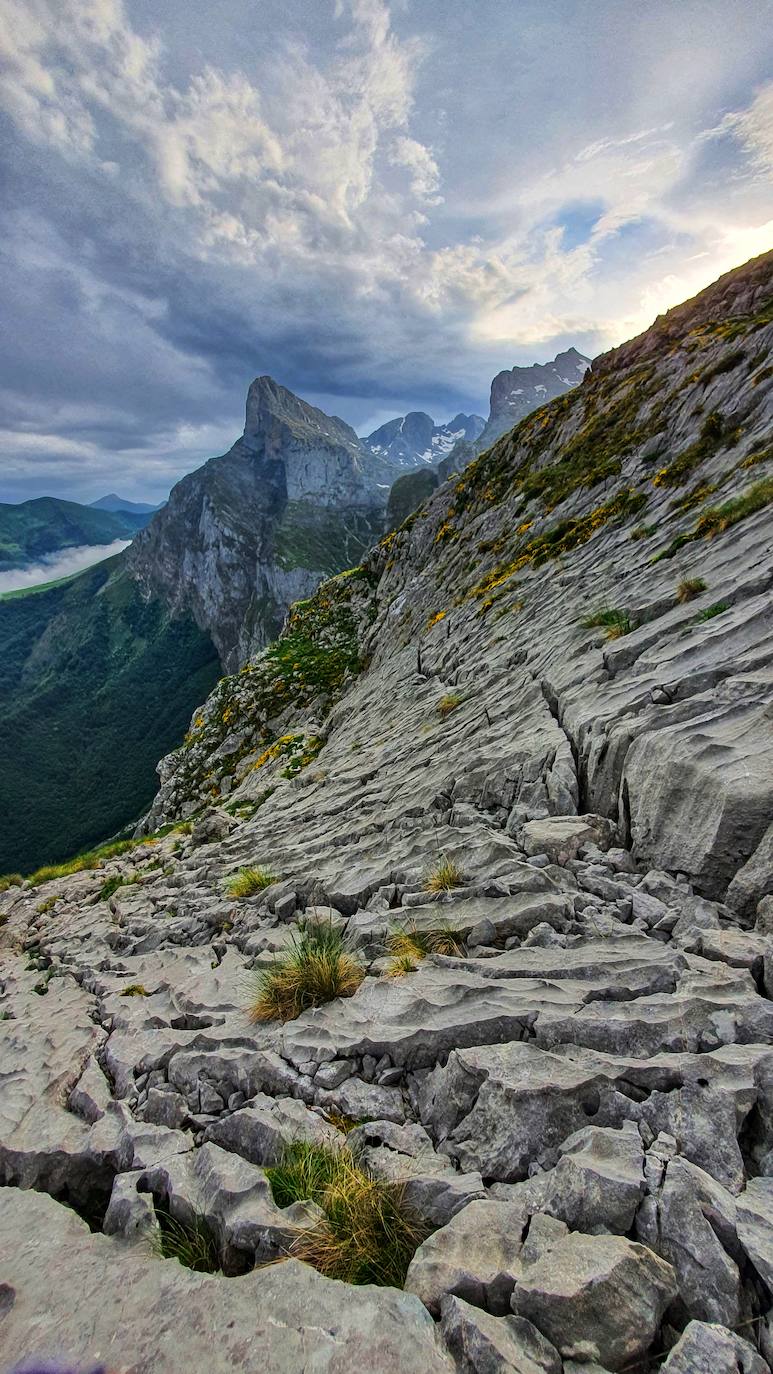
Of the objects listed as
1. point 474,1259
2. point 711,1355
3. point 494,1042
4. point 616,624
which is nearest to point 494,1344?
point 474,1259

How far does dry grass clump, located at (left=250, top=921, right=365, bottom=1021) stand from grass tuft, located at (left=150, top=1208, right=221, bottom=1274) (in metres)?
2.95

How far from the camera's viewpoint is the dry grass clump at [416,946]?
320 inches

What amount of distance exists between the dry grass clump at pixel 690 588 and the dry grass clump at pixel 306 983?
12.2 m

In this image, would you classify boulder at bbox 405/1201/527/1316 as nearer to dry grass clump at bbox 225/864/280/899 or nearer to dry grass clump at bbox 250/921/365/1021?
dry grass clump at bbox 250/921/365/1021

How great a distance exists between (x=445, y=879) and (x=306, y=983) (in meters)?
3.05

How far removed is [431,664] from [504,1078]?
22.7 metres

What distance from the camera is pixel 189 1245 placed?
4.66m

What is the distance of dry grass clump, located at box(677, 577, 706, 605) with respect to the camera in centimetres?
1409

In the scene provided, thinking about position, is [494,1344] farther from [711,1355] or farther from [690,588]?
[690,588]

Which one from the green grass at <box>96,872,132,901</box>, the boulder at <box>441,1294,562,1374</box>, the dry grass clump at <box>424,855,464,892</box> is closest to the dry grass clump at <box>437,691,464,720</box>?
the dry grass clump at <box>424,855,464,892</box>

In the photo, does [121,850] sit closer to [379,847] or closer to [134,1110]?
[379,847]

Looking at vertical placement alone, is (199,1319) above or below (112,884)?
above

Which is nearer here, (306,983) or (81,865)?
(306,983)

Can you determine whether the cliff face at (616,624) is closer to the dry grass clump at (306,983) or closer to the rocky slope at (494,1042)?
the rocky slope at (494,1042)
